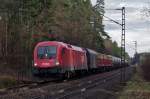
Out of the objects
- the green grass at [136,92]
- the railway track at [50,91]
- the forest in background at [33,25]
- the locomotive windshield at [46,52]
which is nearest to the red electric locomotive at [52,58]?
the locomotive windshield at [46,52]

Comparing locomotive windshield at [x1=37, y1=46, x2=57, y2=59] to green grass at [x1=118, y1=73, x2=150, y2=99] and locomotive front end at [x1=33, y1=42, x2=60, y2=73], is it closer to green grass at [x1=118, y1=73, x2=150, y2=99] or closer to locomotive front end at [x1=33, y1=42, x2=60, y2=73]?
locomotive front end at [x1=33, y1=42, x2=60, y2=73]

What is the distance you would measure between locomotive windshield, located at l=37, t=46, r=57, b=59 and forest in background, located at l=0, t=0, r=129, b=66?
41.5 feet

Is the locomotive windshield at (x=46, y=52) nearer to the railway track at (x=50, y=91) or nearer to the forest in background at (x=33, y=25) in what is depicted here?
the railway track at (x=50, y=91)

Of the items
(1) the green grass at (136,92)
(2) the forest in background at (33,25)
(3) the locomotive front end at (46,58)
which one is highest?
(2) the forest in background at (33,25)

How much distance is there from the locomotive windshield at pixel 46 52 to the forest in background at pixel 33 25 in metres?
12.7

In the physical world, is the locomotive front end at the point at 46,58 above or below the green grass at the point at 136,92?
above

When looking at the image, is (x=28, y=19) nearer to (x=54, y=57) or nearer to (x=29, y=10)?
(x=29, y=10)

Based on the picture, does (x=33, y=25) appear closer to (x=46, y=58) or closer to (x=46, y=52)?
(x=46, y=52)

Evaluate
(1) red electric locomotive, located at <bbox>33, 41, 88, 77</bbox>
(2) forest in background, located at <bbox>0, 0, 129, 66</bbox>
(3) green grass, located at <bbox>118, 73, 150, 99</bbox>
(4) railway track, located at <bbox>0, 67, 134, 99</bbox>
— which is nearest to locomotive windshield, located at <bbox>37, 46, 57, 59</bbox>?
(1) red electric locomotive, located at <bbox>33, 41, 88, 77</bbox>

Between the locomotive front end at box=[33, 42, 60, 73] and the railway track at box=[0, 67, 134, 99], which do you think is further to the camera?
the locomotive front end at box=[33, 42, 60, 73]

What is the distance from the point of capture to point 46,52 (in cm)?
4341

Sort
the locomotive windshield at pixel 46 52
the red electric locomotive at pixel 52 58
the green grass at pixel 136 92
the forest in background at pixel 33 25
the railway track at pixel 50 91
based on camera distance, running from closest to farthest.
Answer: the railway track at pixel 50 91 < the green grass at pixel 136 92 < the red electric locomotive at pixel 52 58 < the locomotive windshield at pixel 46 52 < the forest in background at pixel 33 25

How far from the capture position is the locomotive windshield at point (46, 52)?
4316 centimetres

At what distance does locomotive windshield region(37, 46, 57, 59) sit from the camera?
142 ft
